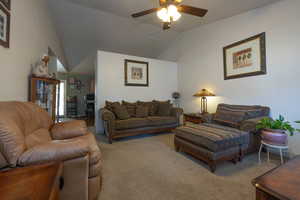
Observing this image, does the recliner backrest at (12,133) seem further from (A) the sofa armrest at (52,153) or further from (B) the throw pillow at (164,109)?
(B) the throw pillow at (164,109)

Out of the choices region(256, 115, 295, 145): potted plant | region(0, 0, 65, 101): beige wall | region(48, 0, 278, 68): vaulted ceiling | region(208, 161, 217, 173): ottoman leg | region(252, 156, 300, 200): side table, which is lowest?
region(208, 161, 217, 173): ottoman leg

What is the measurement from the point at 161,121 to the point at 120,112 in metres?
1.10

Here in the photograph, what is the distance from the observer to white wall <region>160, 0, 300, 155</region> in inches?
90.0

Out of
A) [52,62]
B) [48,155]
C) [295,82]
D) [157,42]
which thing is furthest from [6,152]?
[157,42]

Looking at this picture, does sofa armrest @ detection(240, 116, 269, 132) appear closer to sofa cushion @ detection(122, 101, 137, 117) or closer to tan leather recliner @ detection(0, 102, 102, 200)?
tan leather recliner @ detection(0, 102, 102, 200)

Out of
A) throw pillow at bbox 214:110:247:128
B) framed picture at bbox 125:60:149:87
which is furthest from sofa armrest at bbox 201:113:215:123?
framed picture at bbox 125:60:149:87

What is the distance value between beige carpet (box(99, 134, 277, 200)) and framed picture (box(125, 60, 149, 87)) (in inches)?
88.4

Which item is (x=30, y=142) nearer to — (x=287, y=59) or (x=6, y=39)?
(x=6, y=39)

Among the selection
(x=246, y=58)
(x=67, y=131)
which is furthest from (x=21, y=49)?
(x=246, y=58)

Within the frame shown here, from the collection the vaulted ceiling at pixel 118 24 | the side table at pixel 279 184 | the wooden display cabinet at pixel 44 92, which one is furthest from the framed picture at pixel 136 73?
the side table at pixel 279 184

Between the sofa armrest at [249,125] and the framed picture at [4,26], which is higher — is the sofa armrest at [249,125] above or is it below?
below

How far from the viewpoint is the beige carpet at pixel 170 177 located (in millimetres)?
1421

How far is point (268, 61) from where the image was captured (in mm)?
2572

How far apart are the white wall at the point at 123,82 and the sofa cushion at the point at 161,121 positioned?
3.46 ft
